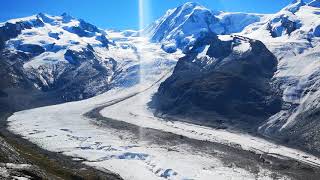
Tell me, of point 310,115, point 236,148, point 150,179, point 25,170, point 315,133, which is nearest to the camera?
point 25,170

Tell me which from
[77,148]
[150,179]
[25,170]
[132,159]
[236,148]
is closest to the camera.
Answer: [25,170]

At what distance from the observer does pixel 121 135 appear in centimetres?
17112

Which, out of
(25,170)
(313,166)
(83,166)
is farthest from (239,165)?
(25,170)

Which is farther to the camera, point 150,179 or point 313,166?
point 313,166

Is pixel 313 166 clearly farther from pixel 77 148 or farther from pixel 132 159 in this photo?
pixel 77 148

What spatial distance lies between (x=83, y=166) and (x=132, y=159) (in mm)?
14579

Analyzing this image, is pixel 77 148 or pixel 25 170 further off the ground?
pixel 25 170

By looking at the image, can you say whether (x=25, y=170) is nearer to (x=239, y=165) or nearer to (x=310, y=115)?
(x=239, y=165)

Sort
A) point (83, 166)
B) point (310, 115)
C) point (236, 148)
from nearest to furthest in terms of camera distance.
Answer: point (83, 166) < point (236, 148) < point (310, 115)

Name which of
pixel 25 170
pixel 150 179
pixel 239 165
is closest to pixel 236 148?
pixel 239 165

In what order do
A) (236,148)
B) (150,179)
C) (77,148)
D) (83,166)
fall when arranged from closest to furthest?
1. (150,179)
2. (83,166)
3. (77,148)
4. (236,148)

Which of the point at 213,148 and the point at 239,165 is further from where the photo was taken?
the point at 213,148

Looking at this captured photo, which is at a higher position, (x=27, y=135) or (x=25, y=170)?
(x=25, y=170)

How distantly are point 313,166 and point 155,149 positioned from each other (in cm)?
4276
